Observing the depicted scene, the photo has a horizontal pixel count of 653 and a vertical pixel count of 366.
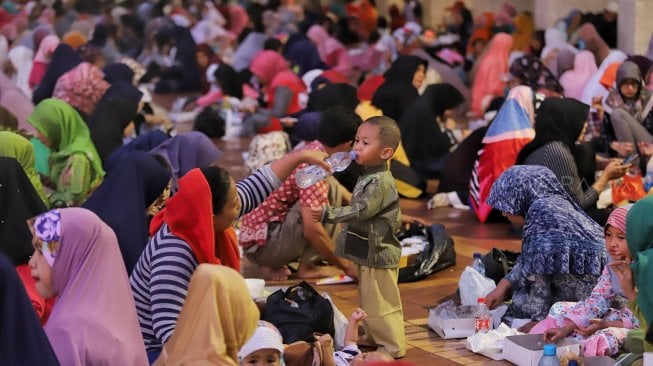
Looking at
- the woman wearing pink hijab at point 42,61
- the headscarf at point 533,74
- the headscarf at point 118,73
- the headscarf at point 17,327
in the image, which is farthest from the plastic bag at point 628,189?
the woman wearing pink hijab at point 42,61

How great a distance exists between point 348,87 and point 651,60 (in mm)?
2987

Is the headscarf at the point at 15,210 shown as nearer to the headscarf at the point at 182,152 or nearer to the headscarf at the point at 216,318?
the headscarf at the point at 216,318

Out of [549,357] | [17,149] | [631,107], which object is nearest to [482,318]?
[549,357]

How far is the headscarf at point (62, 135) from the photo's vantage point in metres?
9.13

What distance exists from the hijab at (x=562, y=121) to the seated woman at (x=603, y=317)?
2307 millimetres

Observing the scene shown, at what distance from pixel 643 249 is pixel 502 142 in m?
4.23

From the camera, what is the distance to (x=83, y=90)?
1209 centimetres

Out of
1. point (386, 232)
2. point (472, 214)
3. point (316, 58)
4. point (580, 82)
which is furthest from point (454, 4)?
point (386, 232)

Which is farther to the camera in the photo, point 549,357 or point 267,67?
point 267,67

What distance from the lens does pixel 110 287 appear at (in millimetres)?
4680

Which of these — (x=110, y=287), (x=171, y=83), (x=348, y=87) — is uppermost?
(x=110, y=287)

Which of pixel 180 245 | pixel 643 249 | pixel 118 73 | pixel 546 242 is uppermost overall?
pixel 180 245

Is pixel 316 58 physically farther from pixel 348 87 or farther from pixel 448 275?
pixel 448 275

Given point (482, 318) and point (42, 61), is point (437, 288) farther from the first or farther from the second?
point (42, 61)
